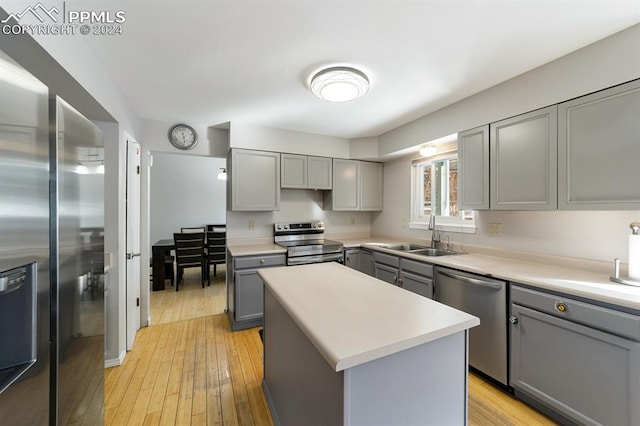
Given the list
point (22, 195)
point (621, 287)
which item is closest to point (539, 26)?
point (621, 287)

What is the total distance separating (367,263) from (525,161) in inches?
78.1

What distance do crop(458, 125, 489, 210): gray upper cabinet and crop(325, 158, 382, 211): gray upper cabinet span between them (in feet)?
5.02

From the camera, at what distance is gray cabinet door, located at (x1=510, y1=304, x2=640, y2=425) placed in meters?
1.31

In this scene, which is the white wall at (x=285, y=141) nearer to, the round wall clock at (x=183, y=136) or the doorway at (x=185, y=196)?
the round wall clock at (x=183, y=136)

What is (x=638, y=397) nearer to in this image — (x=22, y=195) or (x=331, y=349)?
(x=331, y=349)

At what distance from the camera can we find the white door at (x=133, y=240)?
2451 mm

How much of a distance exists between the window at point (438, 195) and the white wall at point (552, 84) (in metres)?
0.55

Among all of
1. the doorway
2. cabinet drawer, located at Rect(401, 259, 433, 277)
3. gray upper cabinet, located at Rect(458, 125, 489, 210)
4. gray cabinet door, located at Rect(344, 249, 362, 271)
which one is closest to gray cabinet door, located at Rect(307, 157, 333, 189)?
gray cabinet door, located at Rect(344, 249, 362, 271)

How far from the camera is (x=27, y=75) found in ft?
2.57

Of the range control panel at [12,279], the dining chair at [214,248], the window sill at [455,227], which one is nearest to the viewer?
the range control panel at [12,279]

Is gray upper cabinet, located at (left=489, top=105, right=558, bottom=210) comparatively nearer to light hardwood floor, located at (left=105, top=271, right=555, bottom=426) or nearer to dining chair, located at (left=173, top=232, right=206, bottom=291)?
light hardwood floor, located at (left=105, top=271, right=555, bottom=426)

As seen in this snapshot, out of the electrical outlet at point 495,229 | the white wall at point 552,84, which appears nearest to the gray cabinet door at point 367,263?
the electrical outlet at point 495,229

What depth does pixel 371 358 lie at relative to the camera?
80cm

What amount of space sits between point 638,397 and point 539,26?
2047 millimetres
